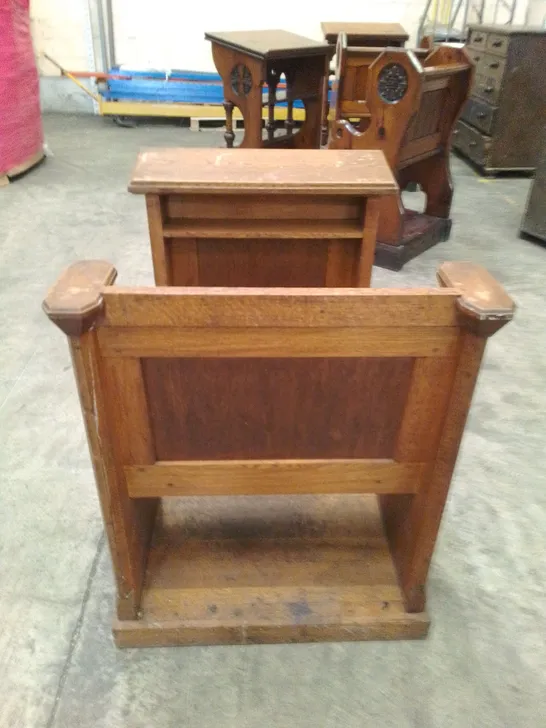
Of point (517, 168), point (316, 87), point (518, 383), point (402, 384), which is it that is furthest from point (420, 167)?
point (402, 384)

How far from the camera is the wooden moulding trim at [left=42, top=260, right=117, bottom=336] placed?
820mm

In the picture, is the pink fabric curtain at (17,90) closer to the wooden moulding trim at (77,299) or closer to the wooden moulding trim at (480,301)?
the wooden moulding trim at (77,299)

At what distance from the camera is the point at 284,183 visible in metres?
1.44

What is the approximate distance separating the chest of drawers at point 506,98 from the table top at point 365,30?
56 centimetres

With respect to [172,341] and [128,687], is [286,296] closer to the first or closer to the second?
[172,341]

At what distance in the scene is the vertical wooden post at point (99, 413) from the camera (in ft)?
2.74

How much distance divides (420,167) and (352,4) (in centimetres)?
268

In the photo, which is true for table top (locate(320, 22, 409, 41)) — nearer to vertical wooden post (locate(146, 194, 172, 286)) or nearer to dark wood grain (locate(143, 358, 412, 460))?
vertical wooden post (locate(146, 194, 172, 286))

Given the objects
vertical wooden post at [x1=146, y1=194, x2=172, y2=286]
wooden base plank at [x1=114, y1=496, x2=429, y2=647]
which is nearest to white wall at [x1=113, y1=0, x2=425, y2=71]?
vertical wooden post at [x1=146, y1=194, x2=172, y2=286]

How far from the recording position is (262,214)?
1554mm

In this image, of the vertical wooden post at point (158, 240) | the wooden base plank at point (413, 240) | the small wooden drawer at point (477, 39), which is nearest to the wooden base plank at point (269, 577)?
the vertical wooden post at point (158, 240)

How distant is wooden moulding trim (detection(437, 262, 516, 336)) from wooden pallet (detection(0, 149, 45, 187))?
362 centimetres

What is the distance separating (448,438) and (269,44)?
287cm

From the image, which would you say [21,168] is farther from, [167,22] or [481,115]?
[481,115]
